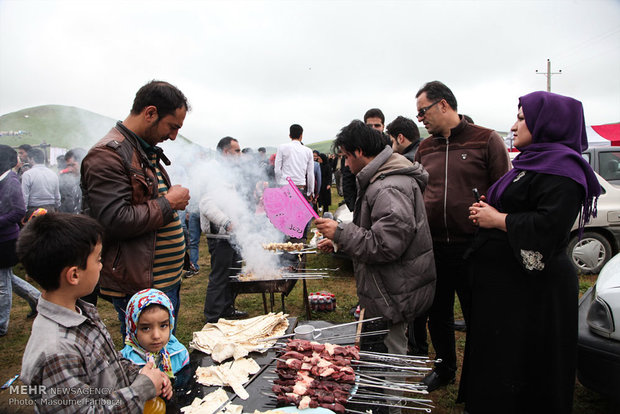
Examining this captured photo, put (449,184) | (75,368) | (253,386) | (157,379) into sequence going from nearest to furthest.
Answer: (75,368) → (157,379) → (253,386) → (449,184)

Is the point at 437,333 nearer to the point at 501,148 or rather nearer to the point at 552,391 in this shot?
the point at 552,391

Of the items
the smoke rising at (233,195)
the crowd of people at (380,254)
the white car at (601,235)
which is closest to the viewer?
the crowd of people at (380,254)

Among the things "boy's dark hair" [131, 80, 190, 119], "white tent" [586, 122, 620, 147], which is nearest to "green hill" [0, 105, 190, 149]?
"boy's dark hair" [131, 80, 190, 119]

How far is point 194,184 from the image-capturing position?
5.10m

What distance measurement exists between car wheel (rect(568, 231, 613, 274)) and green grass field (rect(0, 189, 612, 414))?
224mm

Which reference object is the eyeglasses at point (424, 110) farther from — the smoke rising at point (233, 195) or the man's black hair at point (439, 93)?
the smoke rising at point (233, 195)

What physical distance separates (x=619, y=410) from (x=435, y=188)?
258 cm

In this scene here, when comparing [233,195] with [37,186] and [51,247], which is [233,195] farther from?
[37,186]

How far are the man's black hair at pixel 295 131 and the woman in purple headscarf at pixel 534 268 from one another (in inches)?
212

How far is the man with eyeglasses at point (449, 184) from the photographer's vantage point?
3.41 metres

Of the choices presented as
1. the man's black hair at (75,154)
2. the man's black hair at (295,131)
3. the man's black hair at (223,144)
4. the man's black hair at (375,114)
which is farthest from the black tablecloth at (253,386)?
the man's black hair at (75,154)

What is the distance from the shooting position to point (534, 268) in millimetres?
2348

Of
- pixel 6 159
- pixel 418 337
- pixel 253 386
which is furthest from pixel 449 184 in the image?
pixel 6 159

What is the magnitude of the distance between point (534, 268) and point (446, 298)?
1372 mm
